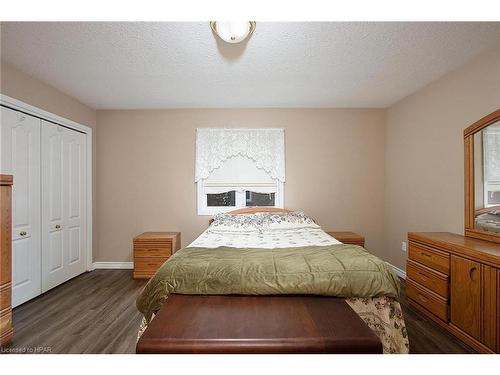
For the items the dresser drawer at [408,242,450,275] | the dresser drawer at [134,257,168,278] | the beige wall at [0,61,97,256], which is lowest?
the dresser drawer at [134,257,168,278]

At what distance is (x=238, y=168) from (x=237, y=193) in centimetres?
38

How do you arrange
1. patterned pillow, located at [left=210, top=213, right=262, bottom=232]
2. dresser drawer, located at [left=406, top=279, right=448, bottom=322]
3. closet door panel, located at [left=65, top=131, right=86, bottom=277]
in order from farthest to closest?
closet door panel, located at [left=65, top=131, right=86, bottom=277]
patterned pillow, located at [left=210, top=213, right=262, bottom=232]
dresser drawer, located at [left=406, top=279, right=448, bottom=322]

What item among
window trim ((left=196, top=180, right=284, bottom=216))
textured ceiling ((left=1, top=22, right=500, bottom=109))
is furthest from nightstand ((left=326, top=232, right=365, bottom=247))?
textured ceiling ((left=1, top=22, right=500, bottom=109))

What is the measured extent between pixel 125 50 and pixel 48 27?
512 millimetres

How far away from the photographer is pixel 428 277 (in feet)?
7.50

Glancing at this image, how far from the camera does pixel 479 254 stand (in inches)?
70.7

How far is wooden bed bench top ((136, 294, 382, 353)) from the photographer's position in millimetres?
1176

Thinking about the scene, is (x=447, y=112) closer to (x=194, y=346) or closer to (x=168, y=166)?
(x=194, y=346)

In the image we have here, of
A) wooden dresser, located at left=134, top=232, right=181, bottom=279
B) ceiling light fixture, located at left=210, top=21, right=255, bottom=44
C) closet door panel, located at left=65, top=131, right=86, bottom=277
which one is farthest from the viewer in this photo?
wooden dresser, located at left=134, top=232, right=181, bottom=279

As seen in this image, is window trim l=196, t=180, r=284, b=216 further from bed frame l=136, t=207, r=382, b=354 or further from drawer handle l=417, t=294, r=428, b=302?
bed frame l=136, t=207, r=382, b=354

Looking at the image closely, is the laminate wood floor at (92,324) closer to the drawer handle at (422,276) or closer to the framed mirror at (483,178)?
the drawer handle at (422,276)

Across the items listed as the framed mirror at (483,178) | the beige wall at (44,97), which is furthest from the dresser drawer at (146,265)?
the framed mirror at (483,178)

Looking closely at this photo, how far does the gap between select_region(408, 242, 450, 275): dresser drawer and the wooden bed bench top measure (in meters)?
1.18

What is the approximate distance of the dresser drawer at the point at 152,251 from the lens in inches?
135
